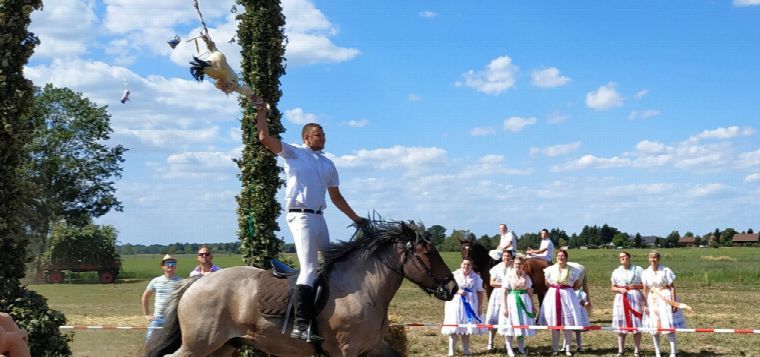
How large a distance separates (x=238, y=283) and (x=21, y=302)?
251cm

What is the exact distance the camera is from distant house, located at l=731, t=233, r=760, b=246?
364ft

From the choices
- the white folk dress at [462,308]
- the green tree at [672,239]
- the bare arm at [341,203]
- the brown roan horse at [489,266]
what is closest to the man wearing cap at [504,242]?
the brown roan horse at [489,266]

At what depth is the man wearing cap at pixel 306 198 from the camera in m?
6.72

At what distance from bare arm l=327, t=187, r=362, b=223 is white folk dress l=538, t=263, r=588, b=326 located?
6858 mm

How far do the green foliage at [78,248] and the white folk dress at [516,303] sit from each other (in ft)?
118

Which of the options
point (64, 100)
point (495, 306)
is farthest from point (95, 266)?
point (495, 306)

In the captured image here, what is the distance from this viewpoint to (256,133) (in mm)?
10789

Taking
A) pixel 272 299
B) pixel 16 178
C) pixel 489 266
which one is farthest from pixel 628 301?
pixel 16 178

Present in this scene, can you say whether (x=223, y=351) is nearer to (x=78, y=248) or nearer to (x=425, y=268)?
(x=425, y=268)

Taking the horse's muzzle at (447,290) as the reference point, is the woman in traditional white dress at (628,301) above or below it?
below

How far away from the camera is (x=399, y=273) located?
711 cm

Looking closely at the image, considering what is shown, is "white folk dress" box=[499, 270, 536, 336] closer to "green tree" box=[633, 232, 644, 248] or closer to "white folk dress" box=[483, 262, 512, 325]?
"white folk dress" box=[483, 262, 512, 325]

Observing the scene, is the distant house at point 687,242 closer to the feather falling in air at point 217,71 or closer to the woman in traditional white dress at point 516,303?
the woman in traditional white dress at point 516,303

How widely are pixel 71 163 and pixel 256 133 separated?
41.1m
